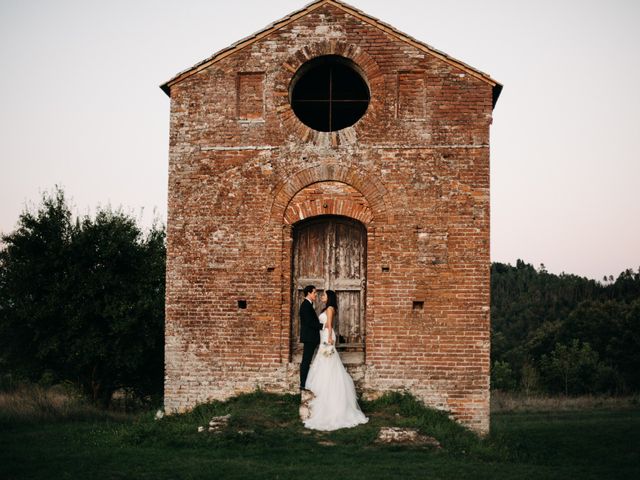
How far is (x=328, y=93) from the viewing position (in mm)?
15375

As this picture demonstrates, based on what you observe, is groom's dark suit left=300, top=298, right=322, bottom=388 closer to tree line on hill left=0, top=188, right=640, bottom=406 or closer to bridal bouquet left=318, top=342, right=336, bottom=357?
bridal bouquet left=318, top=342, right=336, bottom=357

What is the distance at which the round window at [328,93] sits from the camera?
1421 cm

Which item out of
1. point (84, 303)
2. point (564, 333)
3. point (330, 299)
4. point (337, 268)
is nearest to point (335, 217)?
point (337, 268)

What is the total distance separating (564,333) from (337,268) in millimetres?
28625

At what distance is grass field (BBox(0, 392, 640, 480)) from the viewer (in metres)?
9.77

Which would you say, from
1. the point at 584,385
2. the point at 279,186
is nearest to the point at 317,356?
the point at 279,186

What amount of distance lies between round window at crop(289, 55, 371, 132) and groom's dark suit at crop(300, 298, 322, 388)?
4059 mm

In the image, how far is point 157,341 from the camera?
20125 millimetres

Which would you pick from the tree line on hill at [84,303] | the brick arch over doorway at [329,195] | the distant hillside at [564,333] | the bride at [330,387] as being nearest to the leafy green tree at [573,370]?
the distant hillside at [564,333]

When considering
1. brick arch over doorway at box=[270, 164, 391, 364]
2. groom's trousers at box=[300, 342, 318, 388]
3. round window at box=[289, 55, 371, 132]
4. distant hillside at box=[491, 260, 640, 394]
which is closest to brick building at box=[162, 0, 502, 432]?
brick arch over doorway at box=[270, 164, 391, 364]

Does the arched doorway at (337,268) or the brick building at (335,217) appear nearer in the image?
the brick building at (335,217)

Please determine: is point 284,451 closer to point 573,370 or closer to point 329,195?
point 329,195

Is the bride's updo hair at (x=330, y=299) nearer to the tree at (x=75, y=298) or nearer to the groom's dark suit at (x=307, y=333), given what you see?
the groom's dark suit at (x=307, y=333)

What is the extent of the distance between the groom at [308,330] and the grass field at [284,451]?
27.3 inches
